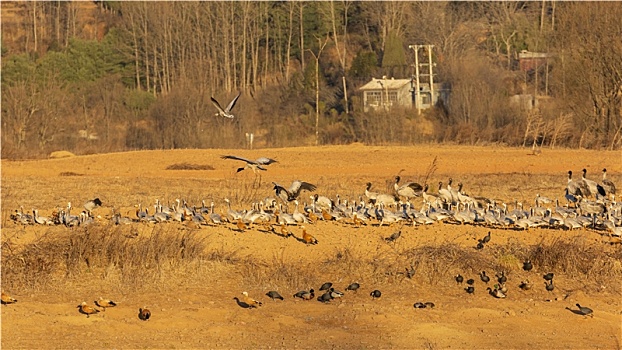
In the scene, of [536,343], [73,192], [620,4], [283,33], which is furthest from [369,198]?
[283,33]

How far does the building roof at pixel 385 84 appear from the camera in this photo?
193 feet

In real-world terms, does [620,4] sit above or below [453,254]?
above

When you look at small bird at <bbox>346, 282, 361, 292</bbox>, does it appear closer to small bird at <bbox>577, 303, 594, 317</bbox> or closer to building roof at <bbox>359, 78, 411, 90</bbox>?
small bird at <bbox>577, 303, 594, 317</bbox>

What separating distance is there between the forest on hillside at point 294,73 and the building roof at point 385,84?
4.11 feet

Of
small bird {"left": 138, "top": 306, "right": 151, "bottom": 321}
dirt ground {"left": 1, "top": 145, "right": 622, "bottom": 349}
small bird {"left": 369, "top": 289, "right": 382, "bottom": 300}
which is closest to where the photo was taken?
dirt ground {"left": 1, "top": 145, "right": 622, "bottom": 349}

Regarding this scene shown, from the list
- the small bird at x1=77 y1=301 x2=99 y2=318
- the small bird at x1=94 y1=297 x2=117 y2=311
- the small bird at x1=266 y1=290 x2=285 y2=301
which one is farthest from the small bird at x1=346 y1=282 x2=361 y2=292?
the small bird at x1=77 y1=301 x2=99 y2=318

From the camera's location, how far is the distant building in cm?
5694

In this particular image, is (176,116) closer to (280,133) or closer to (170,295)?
(280,133)

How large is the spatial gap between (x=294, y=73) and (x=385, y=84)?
10.3 metres

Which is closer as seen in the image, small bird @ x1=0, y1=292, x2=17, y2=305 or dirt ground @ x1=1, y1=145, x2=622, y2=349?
dirt ground @ x1=1, y1=145, x2=622, y2=349

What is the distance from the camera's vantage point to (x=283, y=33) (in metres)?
73.1

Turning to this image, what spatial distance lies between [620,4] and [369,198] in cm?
2662

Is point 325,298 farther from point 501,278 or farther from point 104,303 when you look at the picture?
A: point 104,303

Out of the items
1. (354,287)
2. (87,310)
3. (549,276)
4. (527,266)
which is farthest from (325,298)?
(549,276)
